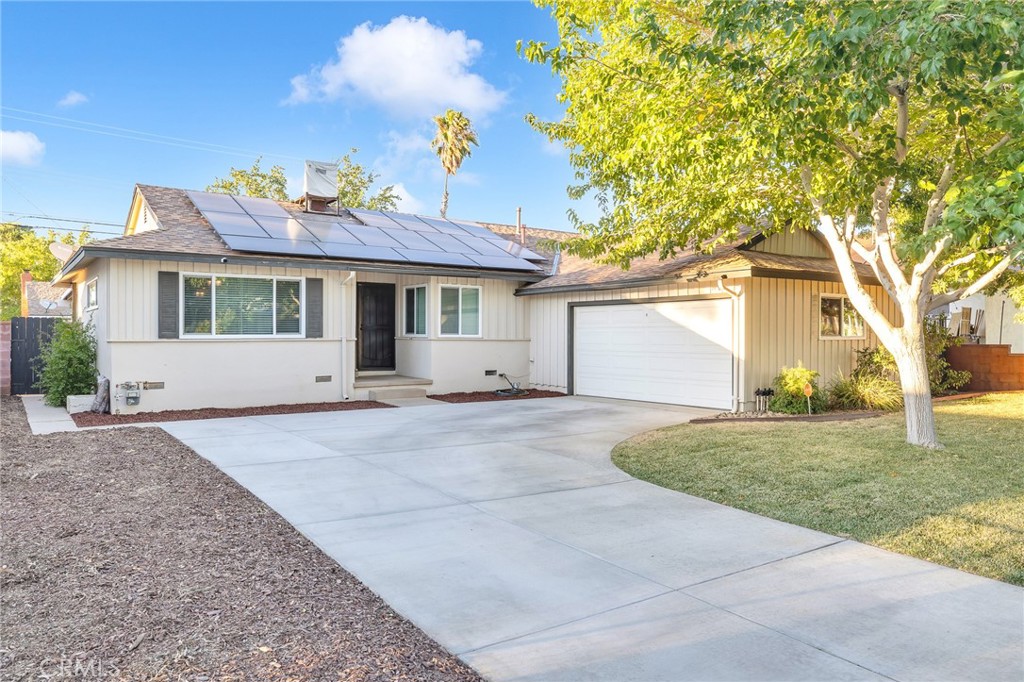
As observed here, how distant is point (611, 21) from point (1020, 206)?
21.2 feet

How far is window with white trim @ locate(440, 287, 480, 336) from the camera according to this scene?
14258 millimetres

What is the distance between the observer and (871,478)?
20.0 ft

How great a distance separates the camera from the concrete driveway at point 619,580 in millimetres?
2873

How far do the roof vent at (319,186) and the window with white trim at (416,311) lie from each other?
326 centimetres

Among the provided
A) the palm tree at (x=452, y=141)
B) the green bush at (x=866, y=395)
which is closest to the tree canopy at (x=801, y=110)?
the green bush at (x=866, y=395)

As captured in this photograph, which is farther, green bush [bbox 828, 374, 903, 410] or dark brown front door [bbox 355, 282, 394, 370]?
dark brown front door [bbox 355, 282, 394, 370]

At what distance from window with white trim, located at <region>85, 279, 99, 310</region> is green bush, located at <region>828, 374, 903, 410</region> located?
13.8m

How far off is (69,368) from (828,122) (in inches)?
500

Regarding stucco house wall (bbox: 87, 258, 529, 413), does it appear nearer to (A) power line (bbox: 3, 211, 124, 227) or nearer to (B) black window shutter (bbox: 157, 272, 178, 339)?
(B) black window shutter (bbox: 157, 272, 178, 339)

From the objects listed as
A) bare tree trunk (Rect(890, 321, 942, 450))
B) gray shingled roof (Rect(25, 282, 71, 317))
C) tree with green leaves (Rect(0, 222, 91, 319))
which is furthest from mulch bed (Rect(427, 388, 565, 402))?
tree with green leaves (Rect(0, 222, 91, 319))

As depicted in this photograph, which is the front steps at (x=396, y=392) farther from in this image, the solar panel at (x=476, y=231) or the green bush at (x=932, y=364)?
the green bush at (x=932, y=364)

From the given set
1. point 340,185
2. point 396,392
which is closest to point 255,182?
point 340,185

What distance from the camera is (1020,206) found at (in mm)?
3574

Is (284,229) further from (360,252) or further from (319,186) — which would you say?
(319,186)
